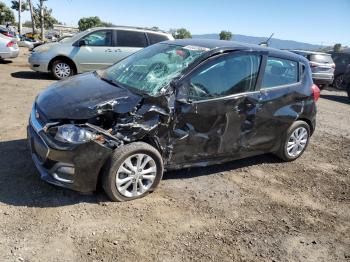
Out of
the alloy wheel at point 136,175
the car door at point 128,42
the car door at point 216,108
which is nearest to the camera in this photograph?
the alloy wheel at point 136,175

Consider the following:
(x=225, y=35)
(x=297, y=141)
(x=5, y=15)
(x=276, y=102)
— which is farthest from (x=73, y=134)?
(x=5, y=15)

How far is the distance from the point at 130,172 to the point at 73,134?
0.72 m

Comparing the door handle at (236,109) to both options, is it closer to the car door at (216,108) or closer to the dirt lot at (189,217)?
the car door at (216,108)

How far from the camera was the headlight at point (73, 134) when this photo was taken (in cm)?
356

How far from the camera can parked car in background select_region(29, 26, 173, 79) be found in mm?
10273

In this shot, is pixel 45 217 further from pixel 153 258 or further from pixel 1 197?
pixel 153 258

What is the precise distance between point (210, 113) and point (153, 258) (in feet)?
5.92

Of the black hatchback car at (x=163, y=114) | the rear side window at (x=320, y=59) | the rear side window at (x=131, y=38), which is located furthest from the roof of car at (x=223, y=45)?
the rear side window at (x=320, y=59)

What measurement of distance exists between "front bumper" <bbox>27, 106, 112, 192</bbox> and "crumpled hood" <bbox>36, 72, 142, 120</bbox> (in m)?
0.29

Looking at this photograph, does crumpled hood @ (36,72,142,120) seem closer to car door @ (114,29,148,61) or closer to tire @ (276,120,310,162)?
tire @ (276,120,310,162)

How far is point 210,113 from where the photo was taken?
13.9ft

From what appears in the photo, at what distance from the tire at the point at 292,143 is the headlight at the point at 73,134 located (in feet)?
9.89

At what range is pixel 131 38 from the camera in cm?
1063

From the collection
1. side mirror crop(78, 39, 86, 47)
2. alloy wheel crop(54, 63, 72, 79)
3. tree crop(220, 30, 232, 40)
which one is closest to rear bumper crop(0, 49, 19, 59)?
alloy wheel crop(54, 63, 72, 79)
